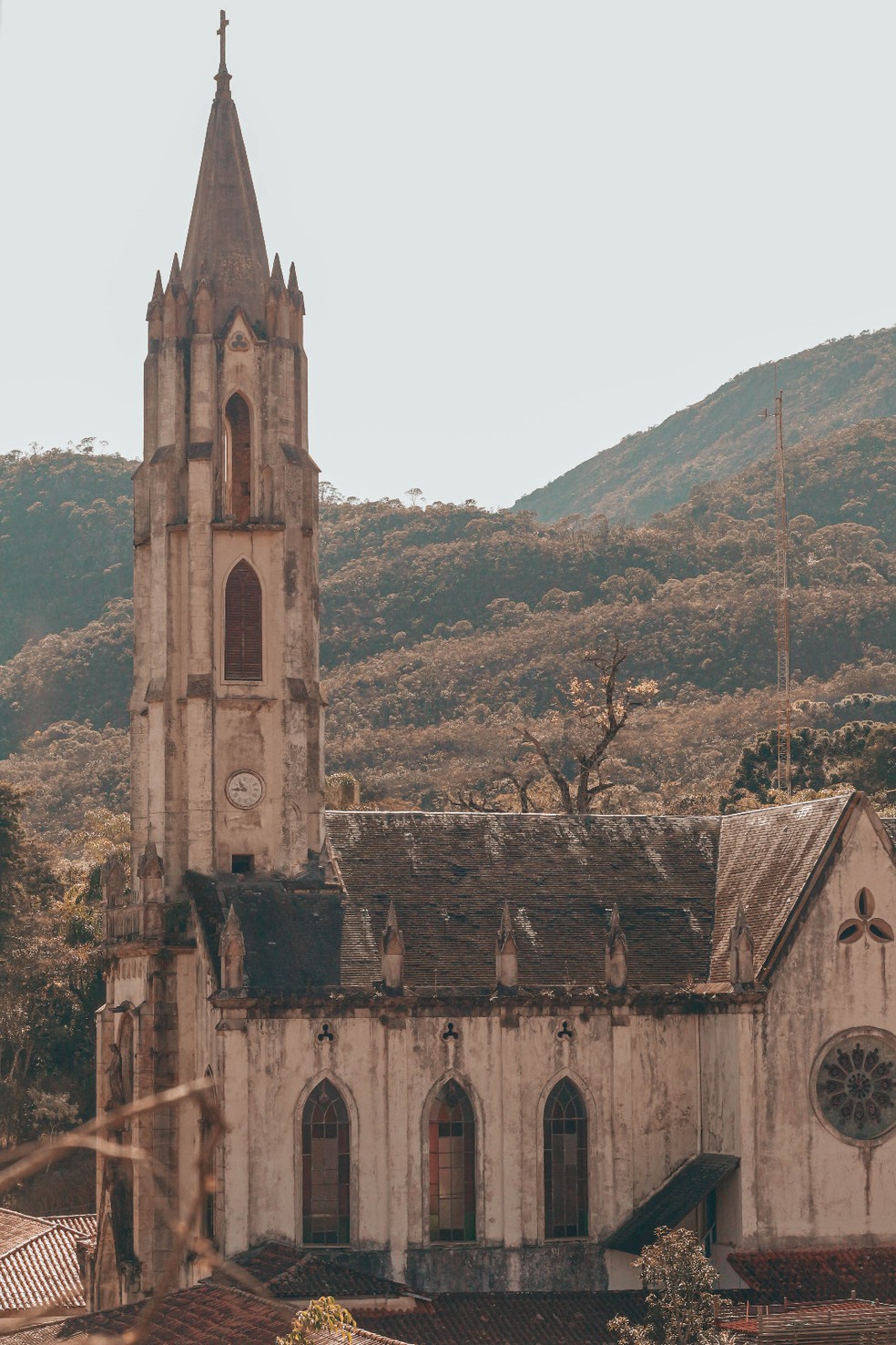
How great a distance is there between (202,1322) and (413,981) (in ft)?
36.1

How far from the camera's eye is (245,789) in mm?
49469

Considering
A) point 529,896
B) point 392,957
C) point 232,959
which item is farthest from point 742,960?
point 232,959

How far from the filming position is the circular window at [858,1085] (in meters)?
44.7

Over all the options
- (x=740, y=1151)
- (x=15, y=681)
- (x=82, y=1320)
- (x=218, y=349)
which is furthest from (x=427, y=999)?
(x=15, y=681)

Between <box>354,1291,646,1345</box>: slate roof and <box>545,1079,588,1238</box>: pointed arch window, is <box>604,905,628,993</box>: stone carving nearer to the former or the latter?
<box>545,1079,588,1238</box>: pointed arch window

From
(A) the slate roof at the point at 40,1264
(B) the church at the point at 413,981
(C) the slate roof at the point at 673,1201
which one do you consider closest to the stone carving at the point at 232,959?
(B) the church at the point at 413,981

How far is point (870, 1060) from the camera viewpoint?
45062 millimetres

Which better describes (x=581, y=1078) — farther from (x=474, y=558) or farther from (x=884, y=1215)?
(x=474, y=558)

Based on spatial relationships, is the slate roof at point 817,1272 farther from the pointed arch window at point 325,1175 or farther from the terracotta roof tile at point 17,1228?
the terracotta roof tile at point 17,1228

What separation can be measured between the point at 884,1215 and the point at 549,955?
30.2 feet

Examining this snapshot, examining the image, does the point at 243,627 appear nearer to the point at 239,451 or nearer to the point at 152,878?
the point at 239,451

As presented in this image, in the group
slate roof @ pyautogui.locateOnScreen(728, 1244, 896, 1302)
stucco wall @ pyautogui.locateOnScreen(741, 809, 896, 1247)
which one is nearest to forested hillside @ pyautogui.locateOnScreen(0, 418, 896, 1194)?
stucco wall @ pyautogui.locateOnScreen(741, 809, 896, 1247)

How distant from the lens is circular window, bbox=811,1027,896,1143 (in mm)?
44656

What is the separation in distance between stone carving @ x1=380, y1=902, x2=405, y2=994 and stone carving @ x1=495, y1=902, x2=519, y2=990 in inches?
83.8
